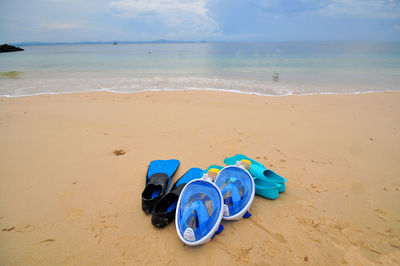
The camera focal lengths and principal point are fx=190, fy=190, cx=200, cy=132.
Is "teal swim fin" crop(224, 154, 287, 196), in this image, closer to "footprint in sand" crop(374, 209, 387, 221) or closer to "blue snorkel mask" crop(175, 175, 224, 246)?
"blue snorkel mask" crop(175, 175, 224, 246)

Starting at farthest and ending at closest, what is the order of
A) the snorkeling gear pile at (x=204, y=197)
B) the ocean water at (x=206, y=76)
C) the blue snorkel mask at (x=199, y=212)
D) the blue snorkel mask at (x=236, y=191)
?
Answer: the ocean water at (x=206, y=76), the blue snorkel mask at (x=236, y=191), the snorkeling gear pile at (x=204, y=197), the blue snorkel mask at (x=199, y=212)

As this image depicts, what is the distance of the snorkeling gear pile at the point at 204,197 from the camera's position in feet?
6.34

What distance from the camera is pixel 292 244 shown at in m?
1.90

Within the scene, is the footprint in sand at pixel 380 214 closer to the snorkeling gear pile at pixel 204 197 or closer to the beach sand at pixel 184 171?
the beach sand at pixel 184 171

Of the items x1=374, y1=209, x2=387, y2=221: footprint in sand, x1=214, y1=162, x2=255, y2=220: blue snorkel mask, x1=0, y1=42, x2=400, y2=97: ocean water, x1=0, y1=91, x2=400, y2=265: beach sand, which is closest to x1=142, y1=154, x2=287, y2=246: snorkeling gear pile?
x1=214, y1=162, x2=255, y2=220: blue snorkel mask

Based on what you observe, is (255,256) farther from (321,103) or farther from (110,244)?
(321,103)

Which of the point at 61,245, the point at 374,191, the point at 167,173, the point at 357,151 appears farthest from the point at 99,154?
the point at 357,151

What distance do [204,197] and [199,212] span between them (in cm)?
21

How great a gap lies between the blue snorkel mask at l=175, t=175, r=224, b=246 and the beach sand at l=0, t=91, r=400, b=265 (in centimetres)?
15

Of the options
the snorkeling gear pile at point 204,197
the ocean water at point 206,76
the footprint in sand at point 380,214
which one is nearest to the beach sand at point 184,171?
the footprint in sand at point 380,214

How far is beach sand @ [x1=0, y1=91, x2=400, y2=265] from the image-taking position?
1.85m

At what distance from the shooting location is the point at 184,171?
3.07 metres

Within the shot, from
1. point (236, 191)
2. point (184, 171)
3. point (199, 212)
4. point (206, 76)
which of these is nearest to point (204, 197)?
point (199, 212)

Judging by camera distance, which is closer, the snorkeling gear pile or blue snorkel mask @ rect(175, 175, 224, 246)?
blue snorkel mask @ rect(175, 175, 224, 246)
